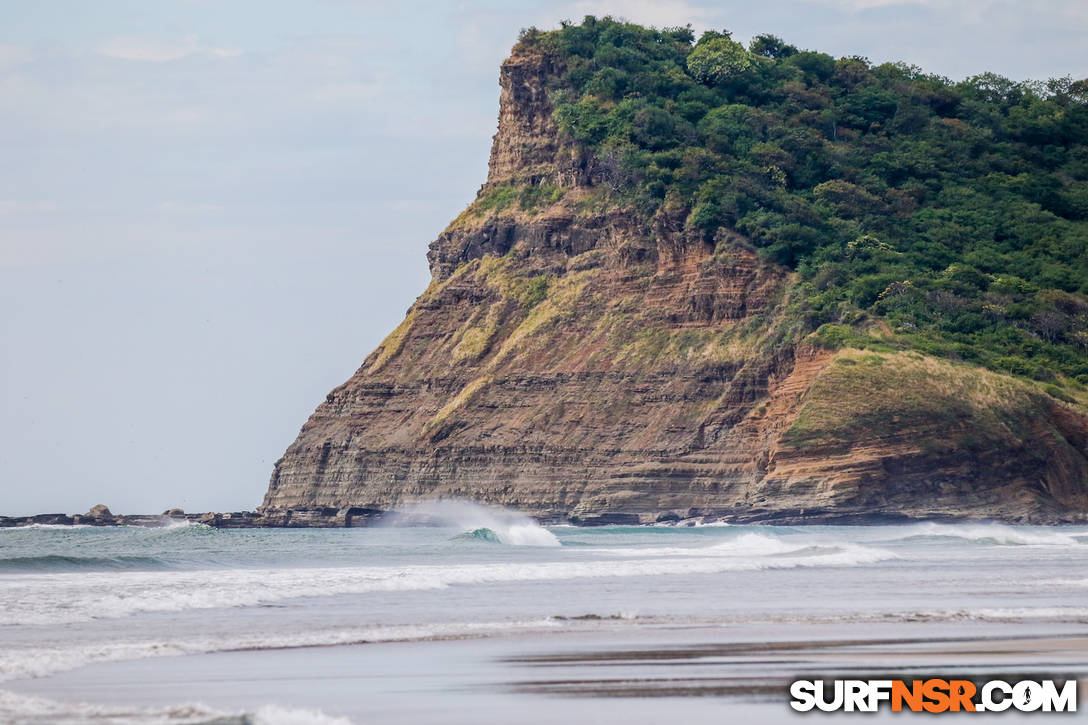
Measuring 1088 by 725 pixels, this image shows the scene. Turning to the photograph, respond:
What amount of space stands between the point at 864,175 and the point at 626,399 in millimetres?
27695

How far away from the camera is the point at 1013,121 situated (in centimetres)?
11562

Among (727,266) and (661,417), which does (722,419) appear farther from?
(727,266)

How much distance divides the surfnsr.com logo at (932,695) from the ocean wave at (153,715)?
496 cm

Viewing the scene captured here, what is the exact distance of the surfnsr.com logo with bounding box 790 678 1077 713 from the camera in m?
14.9

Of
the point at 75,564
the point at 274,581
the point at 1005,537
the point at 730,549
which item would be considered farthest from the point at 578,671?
the point at 1005,537

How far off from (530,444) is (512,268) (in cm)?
1712

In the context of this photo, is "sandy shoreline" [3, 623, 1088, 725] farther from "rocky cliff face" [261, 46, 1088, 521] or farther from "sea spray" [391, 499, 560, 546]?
"sea spray" [391, 499, 560, 546]

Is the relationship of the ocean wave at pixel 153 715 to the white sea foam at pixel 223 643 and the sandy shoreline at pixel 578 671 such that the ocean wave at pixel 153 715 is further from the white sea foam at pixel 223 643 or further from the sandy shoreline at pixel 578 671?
the white sea foam at pixel 223 643

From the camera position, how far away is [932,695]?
1557 centimetres

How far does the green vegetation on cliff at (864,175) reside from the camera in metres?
90.8

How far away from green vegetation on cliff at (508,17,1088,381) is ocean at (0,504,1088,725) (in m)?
52.1

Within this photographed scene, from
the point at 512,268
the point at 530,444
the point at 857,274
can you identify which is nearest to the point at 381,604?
the point at 530,444

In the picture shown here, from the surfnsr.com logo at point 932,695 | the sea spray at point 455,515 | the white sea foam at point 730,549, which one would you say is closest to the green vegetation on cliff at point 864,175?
the sea spray at point 455,515

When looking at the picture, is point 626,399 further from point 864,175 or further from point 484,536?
point 484,536
